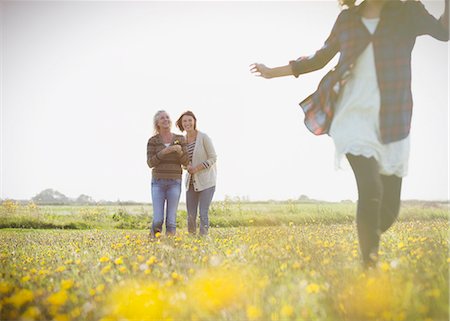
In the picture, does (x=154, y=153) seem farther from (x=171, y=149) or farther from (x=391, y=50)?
(x=391, y=50)

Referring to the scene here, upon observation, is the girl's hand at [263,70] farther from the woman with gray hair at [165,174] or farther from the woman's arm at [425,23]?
the woman with gray hair at [165,174]

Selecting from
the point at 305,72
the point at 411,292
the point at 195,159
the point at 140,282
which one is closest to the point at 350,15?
the point at 305,72

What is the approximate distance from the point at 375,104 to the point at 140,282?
2164 millimetres

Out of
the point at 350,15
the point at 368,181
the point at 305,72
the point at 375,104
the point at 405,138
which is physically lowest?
the point at 368,181

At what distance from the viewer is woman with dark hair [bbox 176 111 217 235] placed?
7.19m

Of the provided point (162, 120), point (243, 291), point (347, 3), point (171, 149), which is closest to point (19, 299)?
point (243, 291)

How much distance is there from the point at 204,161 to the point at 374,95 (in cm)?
470

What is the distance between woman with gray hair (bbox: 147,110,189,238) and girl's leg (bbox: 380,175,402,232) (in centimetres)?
379

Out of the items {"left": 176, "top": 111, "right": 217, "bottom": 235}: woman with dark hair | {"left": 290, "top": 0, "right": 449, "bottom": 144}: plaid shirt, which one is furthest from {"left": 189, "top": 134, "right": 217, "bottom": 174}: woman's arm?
{"left": 290, "top": 0, "right": 449, "bottom": 144}: plaid shirt

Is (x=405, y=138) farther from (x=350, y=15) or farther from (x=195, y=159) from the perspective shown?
(x=195, y=159)

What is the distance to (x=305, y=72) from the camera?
346 cm

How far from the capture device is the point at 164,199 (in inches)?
260

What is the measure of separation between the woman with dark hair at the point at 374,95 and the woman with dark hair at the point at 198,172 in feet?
14.1

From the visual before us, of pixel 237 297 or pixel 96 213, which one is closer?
pixel 237 297
